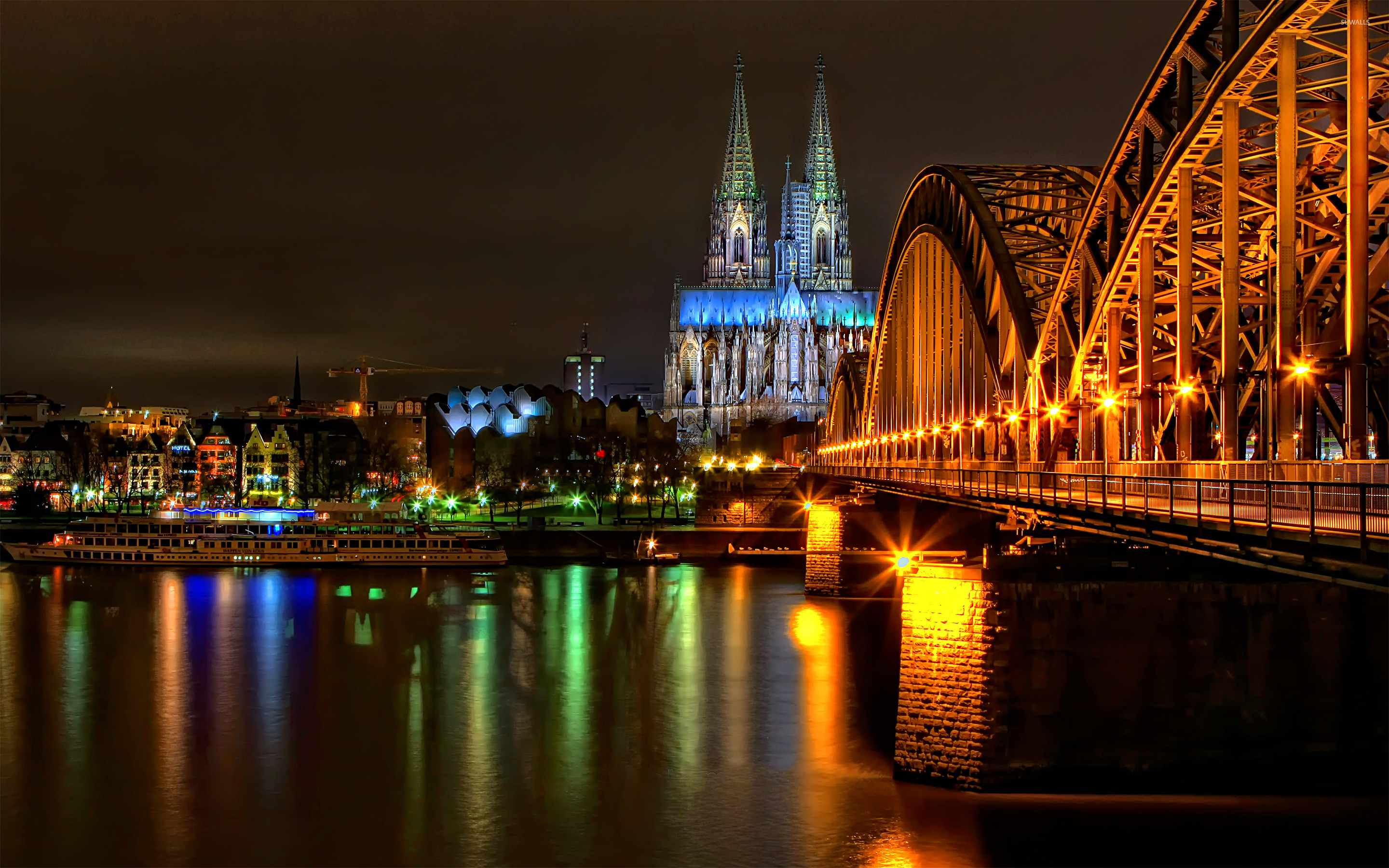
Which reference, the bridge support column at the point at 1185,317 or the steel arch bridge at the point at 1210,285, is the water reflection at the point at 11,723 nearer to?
the steel arch bridge at the point at 1210,285

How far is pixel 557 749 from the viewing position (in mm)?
29859

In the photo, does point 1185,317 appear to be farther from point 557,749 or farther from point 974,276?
point 974,276

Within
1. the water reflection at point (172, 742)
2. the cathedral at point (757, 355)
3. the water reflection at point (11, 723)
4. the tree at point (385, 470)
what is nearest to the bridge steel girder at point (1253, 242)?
the water reflection at point (172, 742)

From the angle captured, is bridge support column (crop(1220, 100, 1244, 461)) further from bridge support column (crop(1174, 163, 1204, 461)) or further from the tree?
the tree

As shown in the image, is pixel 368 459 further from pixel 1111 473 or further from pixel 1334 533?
pixel 1334 533

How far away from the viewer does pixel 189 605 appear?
5522 cm

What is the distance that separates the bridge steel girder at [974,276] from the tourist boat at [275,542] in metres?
25.7

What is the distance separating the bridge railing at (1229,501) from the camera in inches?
578

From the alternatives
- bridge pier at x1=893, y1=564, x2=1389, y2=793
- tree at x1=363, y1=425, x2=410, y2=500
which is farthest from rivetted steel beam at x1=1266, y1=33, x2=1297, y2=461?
tree at x1=363, y1=425, x2=410, y2=500

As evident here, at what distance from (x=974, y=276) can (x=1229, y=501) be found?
29.4m

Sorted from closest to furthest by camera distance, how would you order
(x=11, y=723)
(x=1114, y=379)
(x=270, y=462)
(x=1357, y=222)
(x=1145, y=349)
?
(x=1357, y=222) → (x=1145, y=349) → (x=1114, y=379) → (x=11, y=723) → (x=270, y=462)

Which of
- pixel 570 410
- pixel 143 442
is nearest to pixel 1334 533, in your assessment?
pixel 143 442

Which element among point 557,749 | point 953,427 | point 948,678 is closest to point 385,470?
point 953,427

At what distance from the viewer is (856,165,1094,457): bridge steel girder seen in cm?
4253
